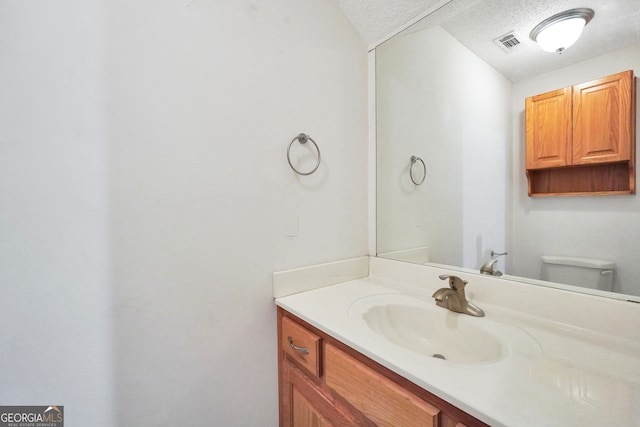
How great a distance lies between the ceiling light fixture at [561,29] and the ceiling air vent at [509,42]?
0.05 m

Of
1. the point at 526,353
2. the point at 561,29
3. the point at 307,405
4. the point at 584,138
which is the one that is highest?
the point at 561,29

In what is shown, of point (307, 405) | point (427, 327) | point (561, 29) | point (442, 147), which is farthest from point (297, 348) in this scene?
point (561, 29)

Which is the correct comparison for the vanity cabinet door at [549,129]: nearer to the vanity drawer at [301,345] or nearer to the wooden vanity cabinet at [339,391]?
the wooden vanity cabinet at [339,391]

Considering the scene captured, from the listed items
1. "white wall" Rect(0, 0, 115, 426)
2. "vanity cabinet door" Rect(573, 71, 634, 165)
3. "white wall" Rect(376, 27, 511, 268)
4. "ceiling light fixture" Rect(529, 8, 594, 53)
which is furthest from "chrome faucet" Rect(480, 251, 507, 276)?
"white wall" Rect(0, 0, 115, 426)

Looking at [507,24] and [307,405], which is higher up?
[507,24]

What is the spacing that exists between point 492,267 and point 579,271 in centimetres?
23

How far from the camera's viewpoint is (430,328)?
93 cm

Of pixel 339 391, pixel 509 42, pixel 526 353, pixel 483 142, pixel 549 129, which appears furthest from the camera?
pixel 483 142

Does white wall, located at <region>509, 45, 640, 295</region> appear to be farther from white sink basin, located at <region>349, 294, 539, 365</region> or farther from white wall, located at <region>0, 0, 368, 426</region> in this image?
white wall, located at <region>0, 0, 368, 426</region>

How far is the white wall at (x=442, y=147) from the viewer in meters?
1.03

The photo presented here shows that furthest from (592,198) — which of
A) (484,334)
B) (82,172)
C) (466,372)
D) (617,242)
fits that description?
(82,172)

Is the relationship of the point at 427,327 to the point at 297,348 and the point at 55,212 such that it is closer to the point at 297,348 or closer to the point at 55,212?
the point at 297,348

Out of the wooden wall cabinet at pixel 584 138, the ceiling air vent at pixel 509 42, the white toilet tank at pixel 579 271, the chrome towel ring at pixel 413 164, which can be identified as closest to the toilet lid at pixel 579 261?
the white toilet tank at pixel 579 271

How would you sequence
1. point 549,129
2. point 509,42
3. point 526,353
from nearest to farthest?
point 526,353 < point 549,129 < point 509,42
